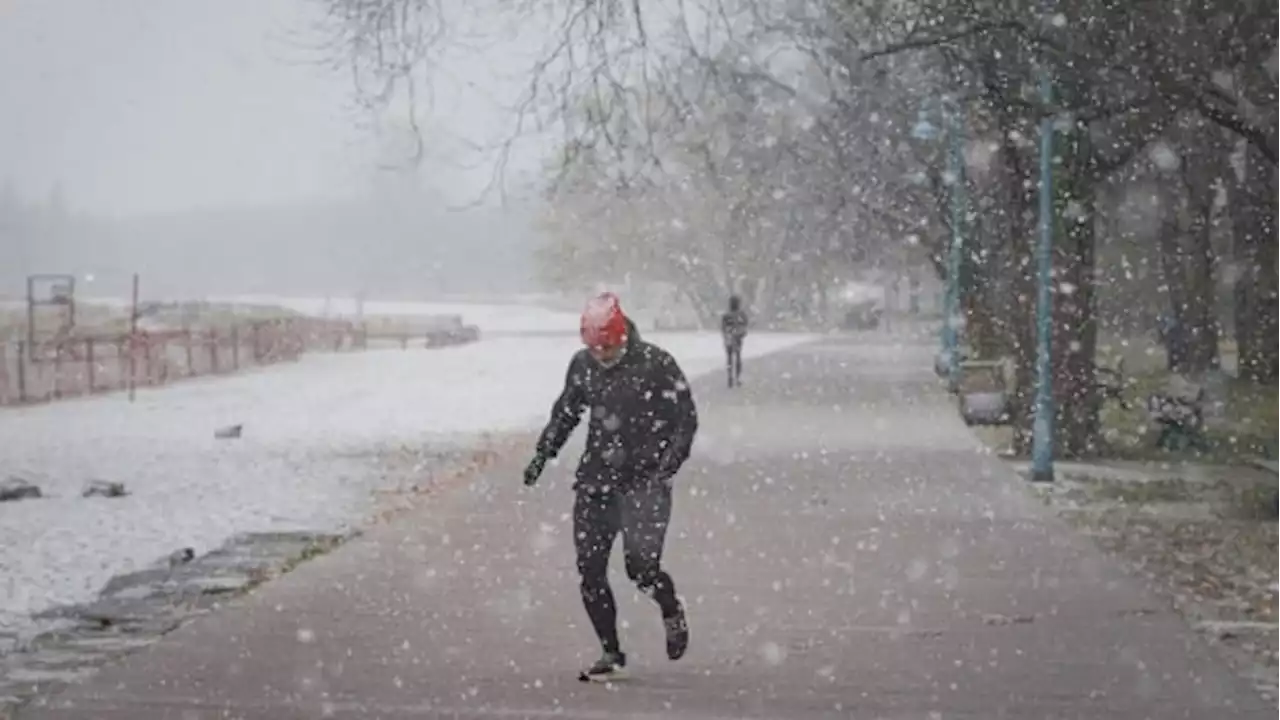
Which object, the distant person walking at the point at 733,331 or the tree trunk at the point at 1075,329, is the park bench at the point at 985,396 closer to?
the tree trunk at the point at 1075,329

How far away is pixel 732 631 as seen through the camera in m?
10.1

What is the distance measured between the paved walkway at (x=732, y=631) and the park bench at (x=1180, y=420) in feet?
22.6

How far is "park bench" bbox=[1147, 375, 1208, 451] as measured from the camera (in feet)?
76.6

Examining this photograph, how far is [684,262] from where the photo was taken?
319 feet

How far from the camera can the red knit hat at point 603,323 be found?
320 inches

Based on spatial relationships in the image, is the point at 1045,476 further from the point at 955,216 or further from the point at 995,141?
the point at 955,216

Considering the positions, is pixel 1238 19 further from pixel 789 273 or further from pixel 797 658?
pixel 789 273

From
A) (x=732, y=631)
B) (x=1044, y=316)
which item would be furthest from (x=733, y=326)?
(x=732, y=631)

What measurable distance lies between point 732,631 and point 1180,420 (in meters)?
14.5

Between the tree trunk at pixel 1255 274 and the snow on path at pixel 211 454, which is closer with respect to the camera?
the snow on path at pixel 211 454

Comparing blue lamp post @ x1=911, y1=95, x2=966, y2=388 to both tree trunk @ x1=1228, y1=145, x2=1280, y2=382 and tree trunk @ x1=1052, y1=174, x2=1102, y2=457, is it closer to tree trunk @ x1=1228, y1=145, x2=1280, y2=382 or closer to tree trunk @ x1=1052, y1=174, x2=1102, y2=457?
tree trunk @ x1=1228, y1=145, x2=1280, y2=382

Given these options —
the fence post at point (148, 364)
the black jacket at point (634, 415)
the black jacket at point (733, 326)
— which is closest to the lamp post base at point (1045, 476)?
the black jacket at point (634, 415)

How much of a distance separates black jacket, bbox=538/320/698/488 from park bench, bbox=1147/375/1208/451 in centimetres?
1605

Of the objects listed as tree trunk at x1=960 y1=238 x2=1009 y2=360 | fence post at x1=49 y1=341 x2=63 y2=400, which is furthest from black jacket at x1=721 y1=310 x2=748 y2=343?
fence post at x1=49 y1=341 x2=63 y2=400
